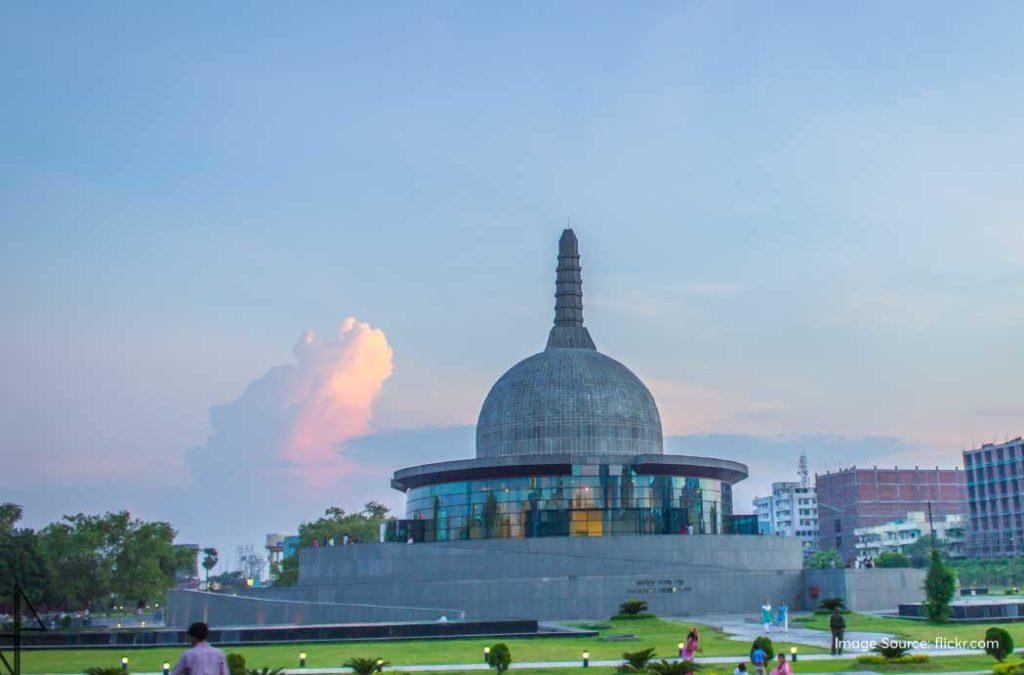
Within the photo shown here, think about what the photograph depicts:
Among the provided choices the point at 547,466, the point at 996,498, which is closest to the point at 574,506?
the point at 547,466

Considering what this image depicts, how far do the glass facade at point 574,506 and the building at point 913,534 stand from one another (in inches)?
3811

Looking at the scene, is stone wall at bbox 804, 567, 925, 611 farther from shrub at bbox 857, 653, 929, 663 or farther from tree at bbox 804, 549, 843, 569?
tree at bbox 804, 549, 843, 569

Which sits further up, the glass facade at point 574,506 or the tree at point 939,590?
the glass facade at point 574,506

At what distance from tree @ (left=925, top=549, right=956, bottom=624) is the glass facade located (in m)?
25.9

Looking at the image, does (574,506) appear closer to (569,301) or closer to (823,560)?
(569,301)

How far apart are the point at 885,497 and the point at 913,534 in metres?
15.2

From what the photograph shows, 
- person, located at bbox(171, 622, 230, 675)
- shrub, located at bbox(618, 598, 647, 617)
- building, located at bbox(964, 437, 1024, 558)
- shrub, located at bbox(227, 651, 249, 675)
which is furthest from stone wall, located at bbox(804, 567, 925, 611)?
building, located at bbox(964, 437, 1024, 558)

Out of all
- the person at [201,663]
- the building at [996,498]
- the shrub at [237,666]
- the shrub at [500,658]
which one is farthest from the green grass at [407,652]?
the building at [996,498]

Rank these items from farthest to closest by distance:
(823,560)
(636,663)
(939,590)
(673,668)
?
(823,560)
(939,590)
(636,663)
(673,668)

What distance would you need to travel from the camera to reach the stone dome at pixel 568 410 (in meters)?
78.3

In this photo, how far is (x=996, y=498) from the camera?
15150cm

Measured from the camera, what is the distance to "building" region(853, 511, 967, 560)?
6319 inches

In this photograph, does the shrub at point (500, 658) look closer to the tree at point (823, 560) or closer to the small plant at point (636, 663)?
the small plant at point (636, 663)

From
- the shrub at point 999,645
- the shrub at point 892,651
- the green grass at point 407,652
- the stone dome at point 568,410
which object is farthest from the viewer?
the stone dome at point 568,410
